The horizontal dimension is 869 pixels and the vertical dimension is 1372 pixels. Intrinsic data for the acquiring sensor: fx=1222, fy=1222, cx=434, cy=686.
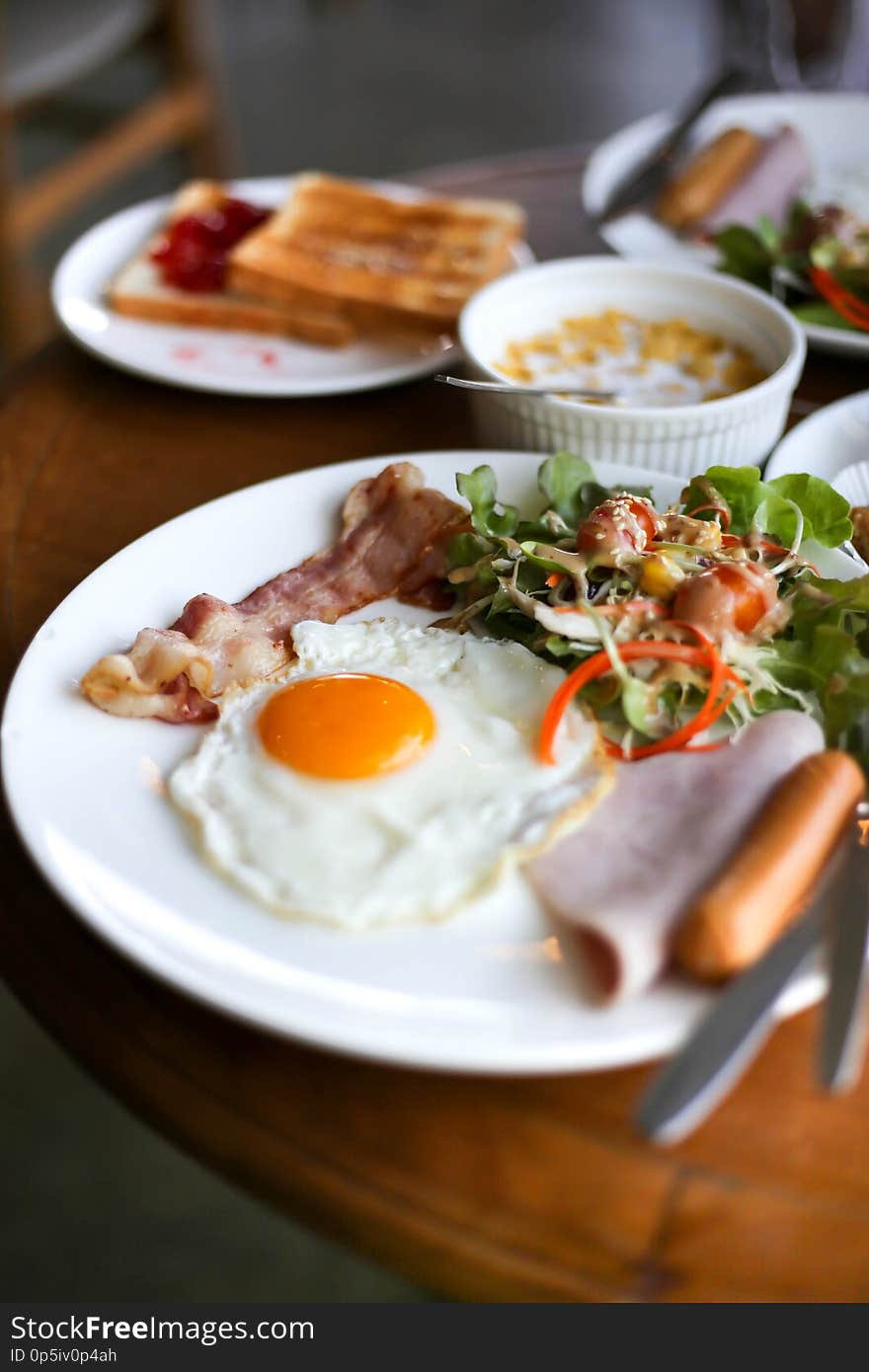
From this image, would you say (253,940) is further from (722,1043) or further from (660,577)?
(660,577)

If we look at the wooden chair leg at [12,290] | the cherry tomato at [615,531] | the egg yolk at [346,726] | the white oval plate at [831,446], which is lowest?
the wooden chair leg at [12,290]

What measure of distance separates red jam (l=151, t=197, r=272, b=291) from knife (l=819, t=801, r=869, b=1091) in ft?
7.03

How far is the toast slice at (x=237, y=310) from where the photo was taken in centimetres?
274

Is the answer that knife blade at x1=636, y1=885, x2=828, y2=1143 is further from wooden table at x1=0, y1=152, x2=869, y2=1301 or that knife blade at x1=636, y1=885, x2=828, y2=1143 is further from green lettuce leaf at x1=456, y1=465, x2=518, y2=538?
green lettuce leaf at x1=456, y1=465, x2=518, y2=538

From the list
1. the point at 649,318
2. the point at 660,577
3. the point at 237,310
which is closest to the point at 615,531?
the point at 660,577

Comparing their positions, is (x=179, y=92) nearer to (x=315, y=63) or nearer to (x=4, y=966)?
(x=315, y=63)

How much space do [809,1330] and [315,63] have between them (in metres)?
8.56

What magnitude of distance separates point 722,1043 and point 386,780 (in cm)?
Result: 53

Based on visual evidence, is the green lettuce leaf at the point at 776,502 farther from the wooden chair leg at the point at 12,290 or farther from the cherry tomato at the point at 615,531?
the wooden chair leg at the point at 12,290

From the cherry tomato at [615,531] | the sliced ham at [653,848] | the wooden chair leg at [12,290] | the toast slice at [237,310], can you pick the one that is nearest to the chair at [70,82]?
the wooden chair leg at [12,290]

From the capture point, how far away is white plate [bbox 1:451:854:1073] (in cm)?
120

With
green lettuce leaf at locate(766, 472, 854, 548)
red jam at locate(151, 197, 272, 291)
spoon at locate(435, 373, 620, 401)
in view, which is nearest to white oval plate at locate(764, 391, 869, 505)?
green lettuce leaf at locate(766, 472, 854, 548)

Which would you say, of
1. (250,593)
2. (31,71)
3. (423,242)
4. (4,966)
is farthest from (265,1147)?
(31,71)

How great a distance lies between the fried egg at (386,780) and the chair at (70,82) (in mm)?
3755
